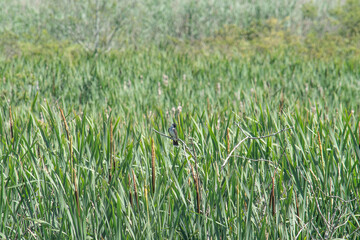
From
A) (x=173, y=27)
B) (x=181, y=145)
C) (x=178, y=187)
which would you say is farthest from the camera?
(x=173, y=27)

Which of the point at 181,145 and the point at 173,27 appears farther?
the point at 173,27

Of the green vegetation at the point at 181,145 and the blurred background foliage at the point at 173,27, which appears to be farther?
the blurred background foliage at the point at 173,27

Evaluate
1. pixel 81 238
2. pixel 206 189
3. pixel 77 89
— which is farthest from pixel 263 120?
pixel 77 89

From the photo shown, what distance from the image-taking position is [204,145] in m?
2.38

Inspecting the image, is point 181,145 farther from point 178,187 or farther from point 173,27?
point 173,27

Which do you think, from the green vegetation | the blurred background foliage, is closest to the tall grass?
the green vegetation

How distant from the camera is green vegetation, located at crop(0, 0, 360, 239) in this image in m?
1.79

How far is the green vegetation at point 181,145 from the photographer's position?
70.6 inches

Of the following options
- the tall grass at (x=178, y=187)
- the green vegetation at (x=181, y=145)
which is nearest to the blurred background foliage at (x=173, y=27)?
the green vegetation at (x=181, y=145)

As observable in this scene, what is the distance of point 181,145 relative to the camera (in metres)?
2.05

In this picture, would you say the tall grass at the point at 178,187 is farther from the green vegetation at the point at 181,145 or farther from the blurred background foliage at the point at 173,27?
the blurred background foliage at the point at 173,27

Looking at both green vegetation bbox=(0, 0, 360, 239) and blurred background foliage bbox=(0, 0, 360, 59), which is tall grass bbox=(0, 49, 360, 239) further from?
blurred background foliage bbox=(0, 0, 360, 59)

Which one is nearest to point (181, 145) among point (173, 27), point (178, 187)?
point (178, 187)

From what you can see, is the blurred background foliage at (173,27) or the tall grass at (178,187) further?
the blurred background foliage at (173,27)
